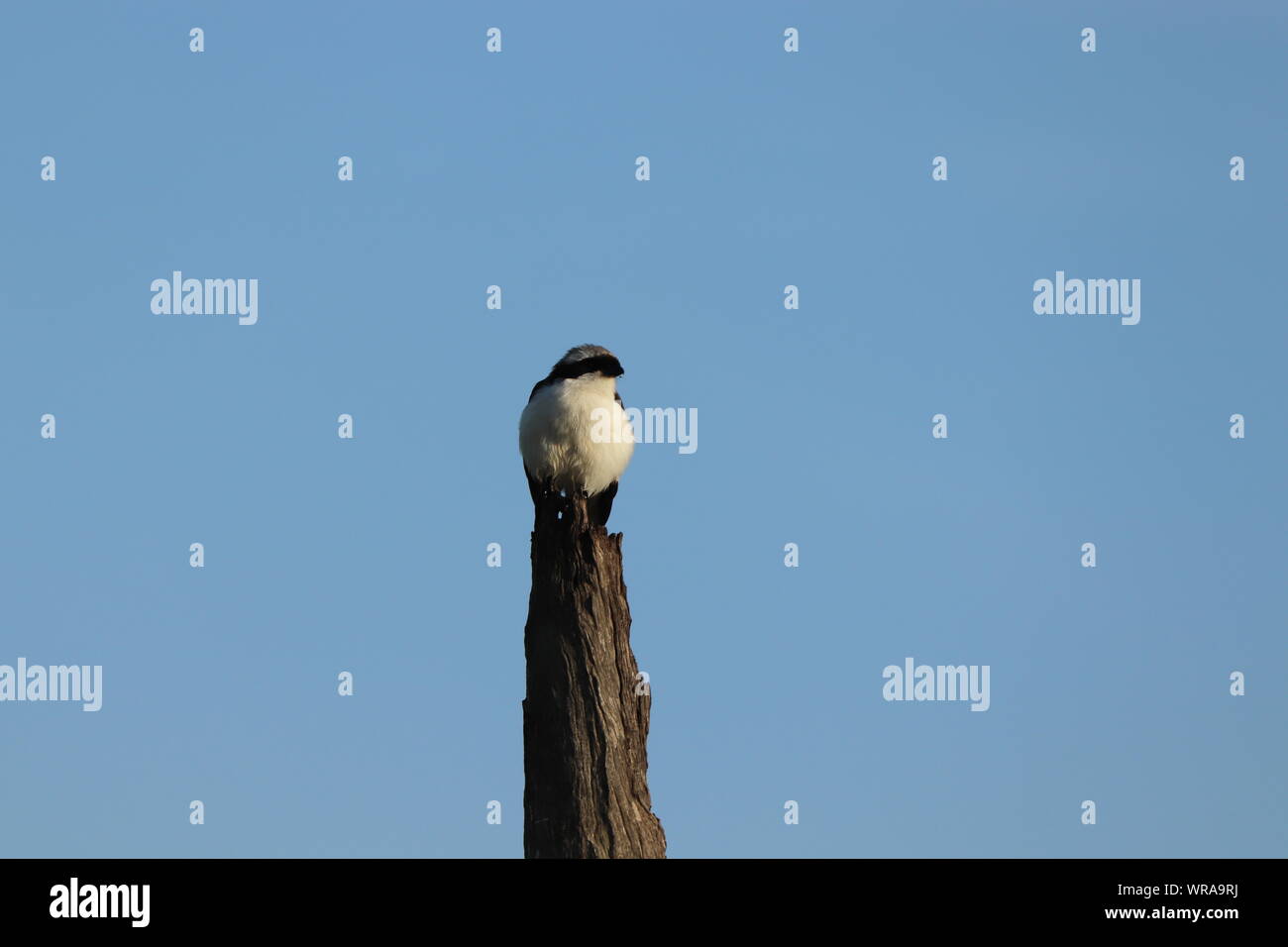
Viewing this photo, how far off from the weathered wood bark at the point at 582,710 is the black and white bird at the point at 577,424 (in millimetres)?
3048

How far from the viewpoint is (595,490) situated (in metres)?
17.0

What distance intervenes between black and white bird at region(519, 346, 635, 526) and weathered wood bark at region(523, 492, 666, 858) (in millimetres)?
3048

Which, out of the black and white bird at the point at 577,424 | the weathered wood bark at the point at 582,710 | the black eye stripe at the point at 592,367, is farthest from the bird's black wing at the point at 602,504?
the weathered wood bark at the point at 582,710

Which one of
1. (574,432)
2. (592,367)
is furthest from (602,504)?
(592,367)

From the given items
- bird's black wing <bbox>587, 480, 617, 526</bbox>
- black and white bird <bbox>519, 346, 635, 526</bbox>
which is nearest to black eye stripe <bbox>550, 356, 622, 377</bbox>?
black and white bird <bbox>519, 346, 635, 526</bbox>

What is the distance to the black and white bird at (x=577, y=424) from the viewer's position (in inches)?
636

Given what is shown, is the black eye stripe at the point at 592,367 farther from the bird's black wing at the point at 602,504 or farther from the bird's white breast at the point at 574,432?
the bird's black wing at the point at 602,504

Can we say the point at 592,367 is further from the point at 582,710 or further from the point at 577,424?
the point at 582,710

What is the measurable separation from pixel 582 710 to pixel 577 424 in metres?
4.24

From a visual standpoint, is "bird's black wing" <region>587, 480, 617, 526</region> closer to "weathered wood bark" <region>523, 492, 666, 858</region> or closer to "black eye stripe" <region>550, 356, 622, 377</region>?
"black eye stripe" <region>550, 356, 622, 377</region>
